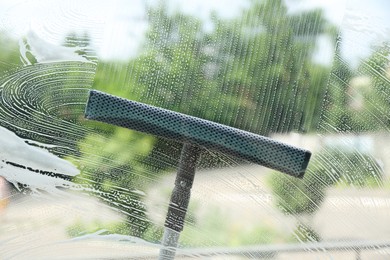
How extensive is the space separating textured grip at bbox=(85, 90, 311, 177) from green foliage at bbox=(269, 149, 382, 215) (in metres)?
0.15

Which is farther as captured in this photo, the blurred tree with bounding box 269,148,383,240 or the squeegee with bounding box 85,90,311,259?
the blurred tree with bounding box 269,148,383,240

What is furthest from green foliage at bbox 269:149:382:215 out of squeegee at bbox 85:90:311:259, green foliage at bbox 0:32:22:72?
green foliage at bbox 0:32:22:72

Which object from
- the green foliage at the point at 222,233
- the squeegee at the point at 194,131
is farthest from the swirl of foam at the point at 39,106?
the green foliage at the point at 222,233

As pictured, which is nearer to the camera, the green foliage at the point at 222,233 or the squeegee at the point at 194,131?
the squeegee at the point at 194,131

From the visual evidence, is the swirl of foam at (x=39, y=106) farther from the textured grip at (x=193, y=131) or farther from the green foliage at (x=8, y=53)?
the textured grip at (x=193, y=131)

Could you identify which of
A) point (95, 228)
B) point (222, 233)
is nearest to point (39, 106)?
point (95, 228)

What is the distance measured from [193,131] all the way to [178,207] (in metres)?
0.24

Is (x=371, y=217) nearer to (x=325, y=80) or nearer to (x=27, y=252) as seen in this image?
(x=325, y=80)

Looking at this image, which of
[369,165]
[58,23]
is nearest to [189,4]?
[58,23]

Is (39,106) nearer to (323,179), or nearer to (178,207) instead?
(178,207)

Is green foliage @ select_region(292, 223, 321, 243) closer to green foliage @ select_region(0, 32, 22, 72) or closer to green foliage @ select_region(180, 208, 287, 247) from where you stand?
green foliage @ select_region(180, 208, 287, 247)

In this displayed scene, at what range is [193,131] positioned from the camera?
105 cm

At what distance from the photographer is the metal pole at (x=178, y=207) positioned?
120 cm

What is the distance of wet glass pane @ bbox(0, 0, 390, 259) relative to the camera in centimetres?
119
